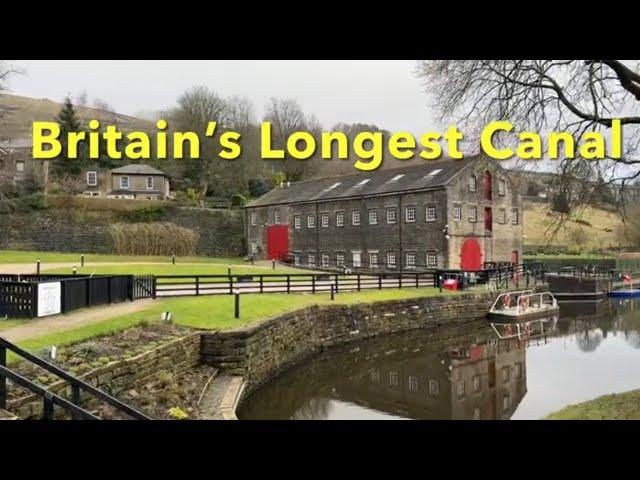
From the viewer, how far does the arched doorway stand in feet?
95.7

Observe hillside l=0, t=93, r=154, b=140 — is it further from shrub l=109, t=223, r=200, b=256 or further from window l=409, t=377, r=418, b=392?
window l=409, t=377, r=418, b=392

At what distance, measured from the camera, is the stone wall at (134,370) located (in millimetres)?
6609

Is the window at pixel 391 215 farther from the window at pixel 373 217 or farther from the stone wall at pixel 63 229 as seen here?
the stone wall at pixel 63 229

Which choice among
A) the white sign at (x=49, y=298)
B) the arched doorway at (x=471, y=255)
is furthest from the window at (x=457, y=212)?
the white sign at (x=49, y=298)

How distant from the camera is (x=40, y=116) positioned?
324ft

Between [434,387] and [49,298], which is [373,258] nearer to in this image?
[434,387]

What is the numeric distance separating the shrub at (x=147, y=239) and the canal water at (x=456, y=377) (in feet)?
71.9

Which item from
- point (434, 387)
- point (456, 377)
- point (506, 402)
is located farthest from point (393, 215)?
point (506, 402)

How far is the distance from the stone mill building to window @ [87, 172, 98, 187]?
785 inches

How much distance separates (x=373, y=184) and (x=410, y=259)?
Answer: 641cm

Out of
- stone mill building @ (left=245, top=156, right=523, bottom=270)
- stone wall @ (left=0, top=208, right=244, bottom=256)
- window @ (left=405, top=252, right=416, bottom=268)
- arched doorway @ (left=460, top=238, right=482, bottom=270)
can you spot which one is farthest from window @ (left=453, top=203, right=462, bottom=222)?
stone wall @ (left=0, top=208, right=244, bottom=256)

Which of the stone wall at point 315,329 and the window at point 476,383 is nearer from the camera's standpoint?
the stone wall at point 315,329
